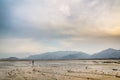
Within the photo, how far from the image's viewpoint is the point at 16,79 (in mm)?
23812

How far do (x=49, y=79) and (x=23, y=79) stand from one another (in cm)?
290

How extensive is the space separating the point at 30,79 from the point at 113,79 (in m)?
9.16

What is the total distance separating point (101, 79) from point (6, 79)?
411 inches

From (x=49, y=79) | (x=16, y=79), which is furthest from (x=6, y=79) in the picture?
(x=49, y=79)

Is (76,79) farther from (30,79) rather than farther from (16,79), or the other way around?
(16,79)

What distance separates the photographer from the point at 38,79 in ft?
76.1

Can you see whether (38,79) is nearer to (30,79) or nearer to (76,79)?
(30,79)

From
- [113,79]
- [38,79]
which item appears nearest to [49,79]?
[38,79]

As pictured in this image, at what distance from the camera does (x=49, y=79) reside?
2344cm

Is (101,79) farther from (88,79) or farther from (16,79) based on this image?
(16,79)

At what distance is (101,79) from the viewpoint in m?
23.6

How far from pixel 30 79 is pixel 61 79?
3.41 meters

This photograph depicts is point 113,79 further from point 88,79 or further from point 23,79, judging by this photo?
point 23,79

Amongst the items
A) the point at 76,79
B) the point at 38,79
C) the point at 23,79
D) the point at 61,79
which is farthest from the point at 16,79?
the point at 76,79
